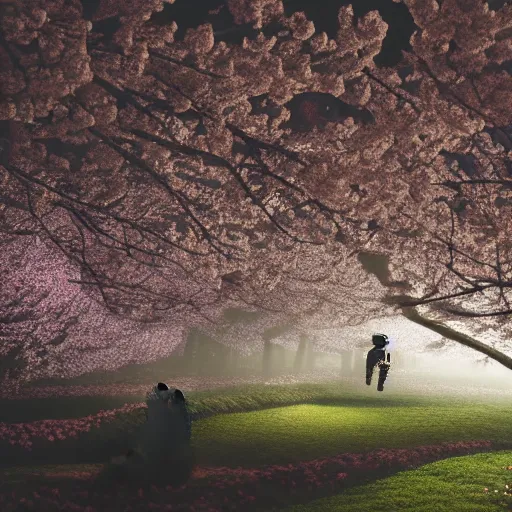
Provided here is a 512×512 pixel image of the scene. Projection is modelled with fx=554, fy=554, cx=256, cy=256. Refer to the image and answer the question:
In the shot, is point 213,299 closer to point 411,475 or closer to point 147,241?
point 147,241

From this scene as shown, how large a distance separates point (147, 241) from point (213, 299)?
7454mm

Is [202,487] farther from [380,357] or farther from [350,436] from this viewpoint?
[350,436]

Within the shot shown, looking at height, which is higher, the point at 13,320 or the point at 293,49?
the point at 293,49

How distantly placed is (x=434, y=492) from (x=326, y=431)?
6.55 meters

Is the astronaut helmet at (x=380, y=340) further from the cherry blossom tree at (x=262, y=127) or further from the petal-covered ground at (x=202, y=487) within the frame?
the petal-covered ground at (x=202, y=487)

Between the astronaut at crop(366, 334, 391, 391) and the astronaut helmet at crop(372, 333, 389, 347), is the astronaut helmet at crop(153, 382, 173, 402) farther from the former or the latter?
the astronaut helmet at crop(372, 333, 389, 347)

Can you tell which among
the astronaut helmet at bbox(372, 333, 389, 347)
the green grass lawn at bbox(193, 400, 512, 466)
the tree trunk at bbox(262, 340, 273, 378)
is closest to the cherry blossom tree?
the astronaut helmet at bbox(372, 333, 389, 347)

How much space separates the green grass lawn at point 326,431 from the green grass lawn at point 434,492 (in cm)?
292

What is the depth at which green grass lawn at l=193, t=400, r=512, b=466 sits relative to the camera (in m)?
16.5

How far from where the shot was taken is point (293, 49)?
24.6 ft

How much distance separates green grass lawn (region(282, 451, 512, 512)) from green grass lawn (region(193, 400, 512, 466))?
292 centimetres

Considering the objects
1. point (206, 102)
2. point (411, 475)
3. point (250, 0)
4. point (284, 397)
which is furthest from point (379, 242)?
point (284, 397)

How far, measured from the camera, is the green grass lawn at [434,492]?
38.7ft

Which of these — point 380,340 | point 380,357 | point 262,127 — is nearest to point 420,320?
point 380,357
